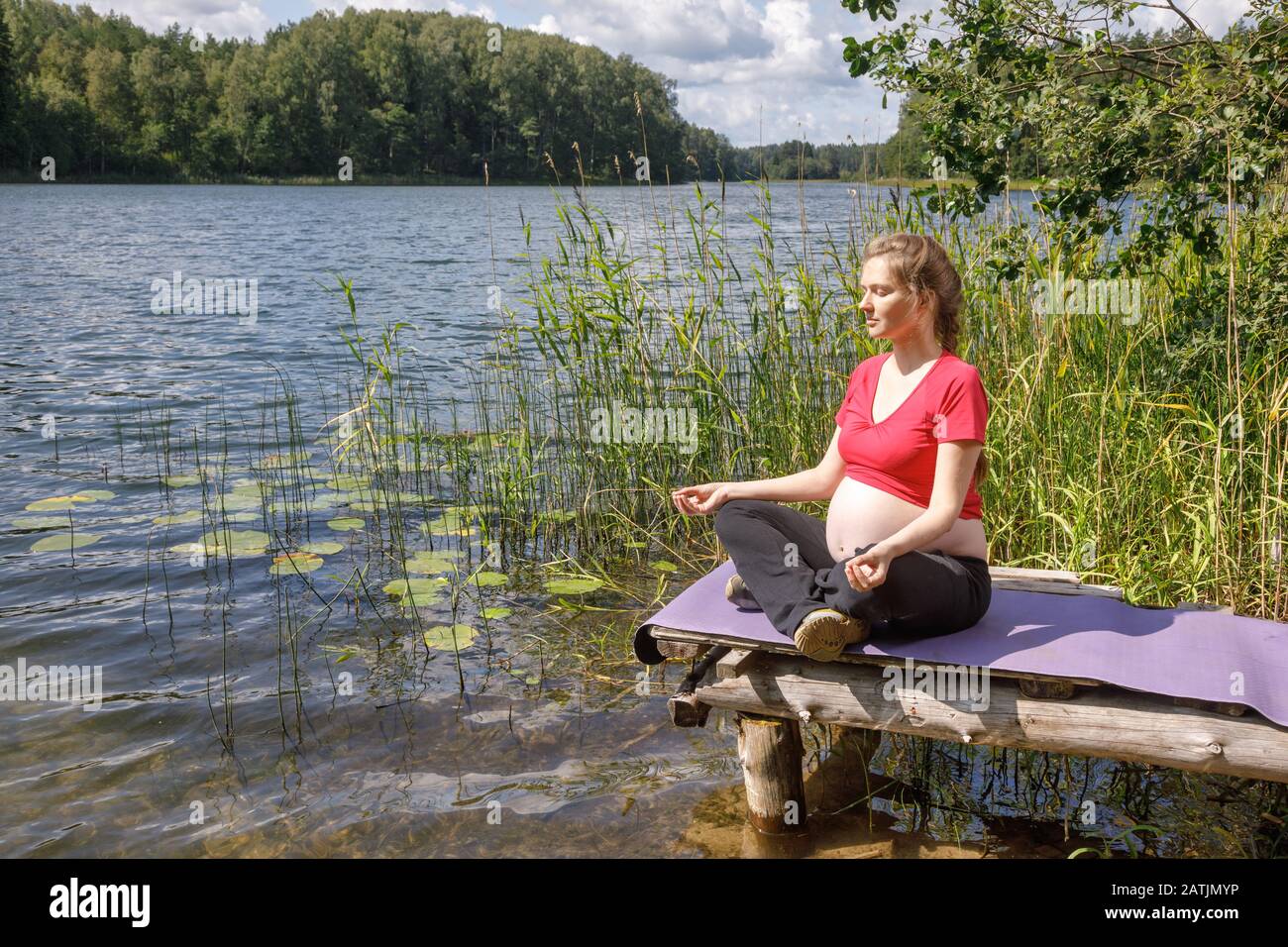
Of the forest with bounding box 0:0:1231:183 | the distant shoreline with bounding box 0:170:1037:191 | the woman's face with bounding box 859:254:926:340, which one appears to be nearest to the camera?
the woman's face with bounding box 859:254:926:340

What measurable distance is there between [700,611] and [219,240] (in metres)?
24.3

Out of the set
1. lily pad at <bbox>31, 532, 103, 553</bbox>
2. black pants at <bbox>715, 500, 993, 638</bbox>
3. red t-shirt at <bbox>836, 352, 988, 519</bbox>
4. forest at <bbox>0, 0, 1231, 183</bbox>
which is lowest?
lily pad at <bbox>31, 532, 103, 553</bbox>

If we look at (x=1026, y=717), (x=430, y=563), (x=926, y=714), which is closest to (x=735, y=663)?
(x=926, y=714)

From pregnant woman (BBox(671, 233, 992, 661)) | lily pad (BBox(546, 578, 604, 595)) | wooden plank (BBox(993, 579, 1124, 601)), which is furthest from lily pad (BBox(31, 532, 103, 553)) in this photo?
wooden plank (BBox(993, 579, 1124, 601))

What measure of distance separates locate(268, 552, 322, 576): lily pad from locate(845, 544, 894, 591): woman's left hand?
11.3 ft

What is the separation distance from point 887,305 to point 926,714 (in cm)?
110

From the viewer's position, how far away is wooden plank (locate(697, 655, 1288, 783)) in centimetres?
245

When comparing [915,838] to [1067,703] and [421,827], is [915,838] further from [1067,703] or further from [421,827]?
[421,827]

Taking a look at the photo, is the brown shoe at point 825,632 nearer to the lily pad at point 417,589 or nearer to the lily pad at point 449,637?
the lily pad at point 449,637

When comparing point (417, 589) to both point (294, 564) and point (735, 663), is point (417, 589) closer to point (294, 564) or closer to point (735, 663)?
point (294, 564)

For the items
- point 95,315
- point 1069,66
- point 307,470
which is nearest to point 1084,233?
point 1069,66

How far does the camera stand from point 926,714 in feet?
8.90

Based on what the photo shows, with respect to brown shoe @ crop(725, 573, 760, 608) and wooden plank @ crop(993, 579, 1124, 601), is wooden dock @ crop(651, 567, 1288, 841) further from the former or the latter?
brown shoe @ crop(725, 573, 760, 608)

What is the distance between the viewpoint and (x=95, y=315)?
1352cm
